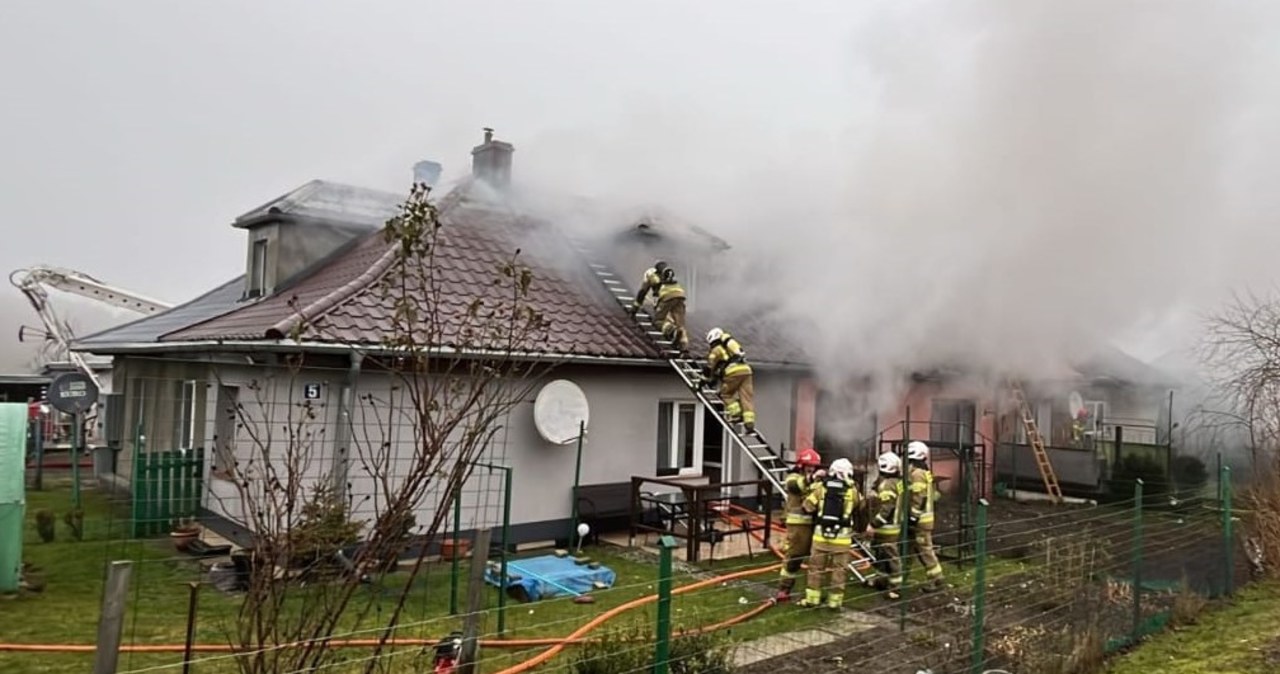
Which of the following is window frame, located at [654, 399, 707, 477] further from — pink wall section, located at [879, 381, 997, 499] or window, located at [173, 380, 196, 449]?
window, located at [173, 380, 196, 449]

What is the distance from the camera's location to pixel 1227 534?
351 inches

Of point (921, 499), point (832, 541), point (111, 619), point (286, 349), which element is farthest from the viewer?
point (921, 499)

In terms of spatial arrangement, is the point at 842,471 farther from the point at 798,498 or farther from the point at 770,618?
the point at 770,618

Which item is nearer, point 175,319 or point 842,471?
point 842,471

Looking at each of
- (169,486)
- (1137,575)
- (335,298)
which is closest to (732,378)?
(335,298)

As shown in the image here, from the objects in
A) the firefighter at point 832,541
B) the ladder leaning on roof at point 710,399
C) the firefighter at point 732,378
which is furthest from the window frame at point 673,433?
the firefighter at point 832,541

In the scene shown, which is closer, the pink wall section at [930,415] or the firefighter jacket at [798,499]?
the firefighter jacket at [798,499]

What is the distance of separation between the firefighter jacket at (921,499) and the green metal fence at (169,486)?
8.47 m

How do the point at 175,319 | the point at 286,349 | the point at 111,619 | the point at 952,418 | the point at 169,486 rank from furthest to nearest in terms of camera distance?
the point at 952,418 → the point at 175,319 → the point at 169,486 → the point at 286,349 → the point at 111,619

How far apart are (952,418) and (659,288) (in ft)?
28.4

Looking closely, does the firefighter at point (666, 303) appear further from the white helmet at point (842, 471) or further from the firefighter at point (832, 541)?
the firefighter at point (832, 541)

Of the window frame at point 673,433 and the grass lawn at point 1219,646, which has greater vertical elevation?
the window frame at point 673,433

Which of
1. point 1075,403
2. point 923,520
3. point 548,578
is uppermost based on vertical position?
point 1075,403

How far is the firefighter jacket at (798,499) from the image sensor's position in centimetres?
908
